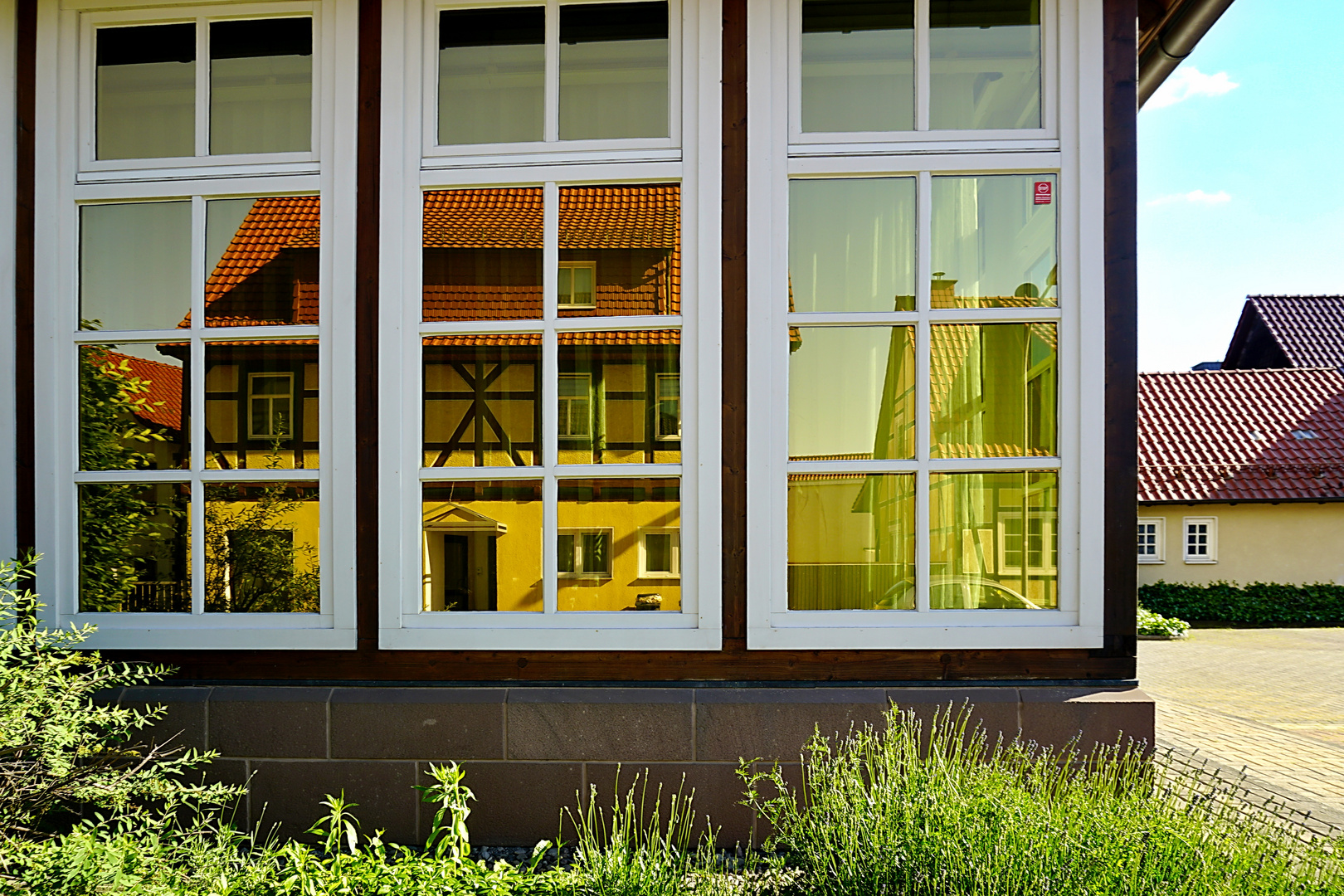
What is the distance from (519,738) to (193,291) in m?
2.32

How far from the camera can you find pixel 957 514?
11.4 feet

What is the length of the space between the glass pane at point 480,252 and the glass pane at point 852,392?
118cm

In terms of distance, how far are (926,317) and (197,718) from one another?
11.1 ft

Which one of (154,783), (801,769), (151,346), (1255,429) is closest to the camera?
(154,783)

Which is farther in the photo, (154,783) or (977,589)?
(977,589)

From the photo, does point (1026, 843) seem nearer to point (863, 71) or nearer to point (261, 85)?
point (863, 71)

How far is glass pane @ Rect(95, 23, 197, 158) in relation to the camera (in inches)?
144

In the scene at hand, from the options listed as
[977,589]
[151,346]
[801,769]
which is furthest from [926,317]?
[151,346]

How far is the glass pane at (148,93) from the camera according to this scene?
3666 millimetres

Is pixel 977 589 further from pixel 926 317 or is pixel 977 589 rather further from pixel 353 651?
pixel 353 651

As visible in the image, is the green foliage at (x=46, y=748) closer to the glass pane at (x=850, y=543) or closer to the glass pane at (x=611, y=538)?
the glass pane at (x=611, y=538)

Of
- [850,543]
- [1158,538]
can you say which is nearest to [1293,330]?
[1158,538]

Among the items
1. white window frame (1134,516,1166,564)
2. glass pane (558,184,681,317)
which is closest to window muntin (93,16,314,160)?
glass pane (558,184,681,317)

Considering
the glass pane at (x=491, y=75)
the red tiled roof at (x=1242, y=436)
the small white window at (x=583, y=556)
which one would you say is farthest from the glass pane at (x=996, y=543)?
the red tiled roof at (x=1242, y=436)
